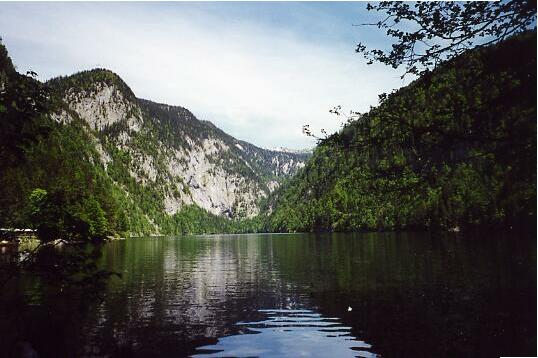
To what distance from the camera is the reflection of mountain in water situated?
63.6 ft

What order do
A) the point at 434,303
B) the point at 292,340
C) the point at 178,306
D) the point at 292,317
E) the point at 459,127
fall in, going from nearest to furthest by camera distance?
the point at 459,127
the point at 292,340
the point at 292,317
the point at 434,303
the point at 178,306

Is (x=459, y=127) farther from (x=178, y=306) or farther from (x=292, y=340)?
(x=178, y=306)

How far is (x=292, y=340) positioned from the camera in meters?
21.5

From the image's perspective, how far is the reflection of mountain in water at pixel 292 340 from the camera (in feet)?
63.6

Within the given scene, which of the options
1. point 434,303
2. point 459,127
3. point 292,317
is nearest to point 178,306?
point 292,317

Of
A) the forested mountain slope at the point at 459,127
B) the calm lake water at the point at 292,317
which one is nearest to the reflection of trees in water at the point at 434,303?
the calm lake water at the point at 292,317

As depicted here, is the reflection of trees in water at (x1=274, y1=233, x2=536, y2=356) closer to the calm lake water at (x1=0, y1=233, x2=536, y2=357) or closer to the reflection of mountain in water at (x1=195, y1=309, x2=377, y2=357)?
the calm lake water at (x1=0, y1=233, x2=536, y2=357)

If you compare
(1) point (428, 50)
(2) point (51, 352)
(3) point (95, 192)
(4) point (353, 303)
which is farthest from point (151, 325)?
(3) point (95, 192)

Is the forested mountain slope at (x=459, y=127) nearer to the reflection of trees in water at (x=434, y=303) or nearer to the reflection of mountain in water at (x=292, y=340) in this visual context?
the reflection of mountain in water at (x=292, y=340)

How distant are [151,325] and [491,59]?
21327 mm

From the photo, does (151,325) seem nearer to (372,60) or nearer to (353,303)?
(353,303)

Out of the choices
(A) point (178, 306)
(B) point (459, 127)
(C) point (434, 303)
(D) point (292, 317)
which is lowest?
(A) point (178, 306)

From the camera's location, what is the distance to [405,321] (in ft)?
80.4

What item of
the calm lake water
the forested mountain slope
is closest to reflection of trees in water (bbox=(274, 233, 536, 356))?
the calm lake water
